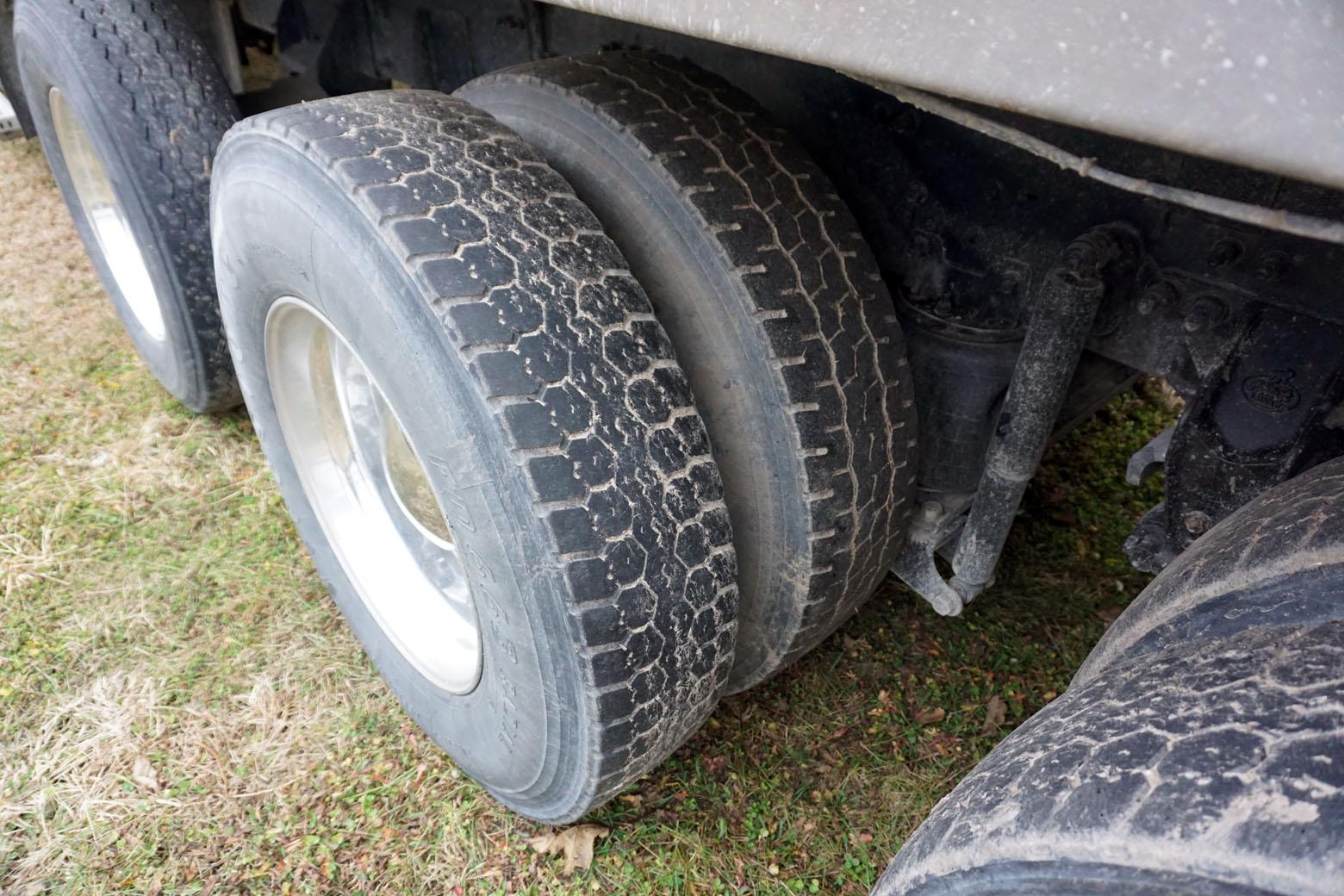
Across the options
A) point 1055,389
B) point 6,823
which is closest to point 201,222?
point 6,823

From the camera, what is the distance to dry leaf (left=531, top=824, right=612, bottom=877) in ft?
6.02

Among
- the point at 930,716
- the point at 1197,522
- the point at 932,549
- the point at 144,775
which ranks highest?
the point at 1197,522

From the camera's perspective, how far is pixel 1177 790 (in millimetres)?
785

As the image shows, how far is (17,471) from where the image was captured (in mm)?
2719

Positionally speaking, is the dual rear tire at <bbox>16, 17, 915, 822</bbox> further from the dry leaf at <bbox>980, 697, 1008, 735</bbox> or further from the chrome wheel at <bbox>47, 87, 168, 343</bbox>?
the chrome wheel at <bbox>47, 87, 168, 343</bbox>

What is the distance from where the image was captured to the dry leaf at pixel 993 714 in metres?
2.11

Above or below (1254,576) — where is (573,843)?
below

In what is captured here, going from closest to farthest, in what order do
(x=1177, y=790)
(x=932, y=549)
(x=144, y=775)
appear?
1. (x=1177, y=790)
2. (x=932, y=549)
3. (x=144, y=775)

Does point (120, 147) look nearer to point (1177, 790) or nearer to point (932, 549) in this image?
point (932, 549)

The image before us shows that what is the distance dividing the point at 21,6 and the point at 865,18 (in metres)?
2.71

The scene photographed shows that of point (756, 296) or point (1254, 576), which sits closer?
point (1254, 576)

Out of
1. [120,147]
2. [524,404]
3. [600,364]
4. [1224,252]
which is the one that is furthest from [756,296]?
[120,147]

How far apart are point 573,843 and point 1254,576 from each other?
53.8 inches

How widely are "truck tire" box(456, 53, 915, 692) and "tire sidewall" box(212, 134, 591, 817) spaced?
1.23 feet
